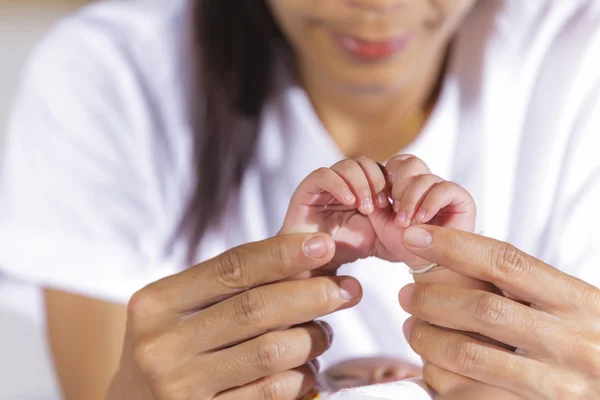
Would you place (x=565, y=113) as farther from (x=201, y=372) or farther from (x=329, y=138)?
(x=201, y=372)

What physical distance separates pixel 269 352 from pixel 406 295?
8 centimetres

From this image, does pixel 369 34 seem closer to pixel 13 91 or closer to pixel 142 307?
pixel 142 307

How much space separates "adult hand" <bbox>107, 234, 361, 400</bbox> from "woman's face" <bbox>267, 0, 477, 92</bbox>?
176 millimetres

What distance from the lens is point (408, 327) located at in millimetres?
427

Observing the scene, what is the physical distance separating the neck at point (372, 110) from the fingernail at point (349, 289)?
145 mm

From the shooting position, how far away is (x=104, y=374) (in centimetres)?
55

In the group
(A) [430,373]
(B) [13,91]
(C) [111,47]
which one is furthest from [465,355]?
(B) [13,91]

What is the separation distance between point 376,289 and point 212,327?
0.37 ft

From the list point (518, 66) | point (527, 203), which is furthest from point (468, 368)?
point (518, 66)

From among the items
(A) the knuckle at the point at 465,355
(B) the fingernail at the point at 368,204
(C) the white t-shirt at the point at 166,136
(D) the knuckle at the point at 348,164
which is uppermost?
(C) the white t-shirt at the point at 166,136

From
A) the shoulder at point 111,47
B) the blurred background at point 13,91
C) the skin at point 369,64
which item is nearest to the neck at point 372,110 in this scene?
the skin at point 369,64

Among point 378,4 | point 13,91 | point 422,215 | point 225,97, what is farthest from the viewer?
point 13,91

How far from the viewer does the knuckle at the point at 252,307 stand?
396 mm

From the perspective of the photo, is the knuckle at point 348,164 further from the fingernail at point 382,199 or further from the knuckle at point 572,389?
the knuckle at point 572,389
